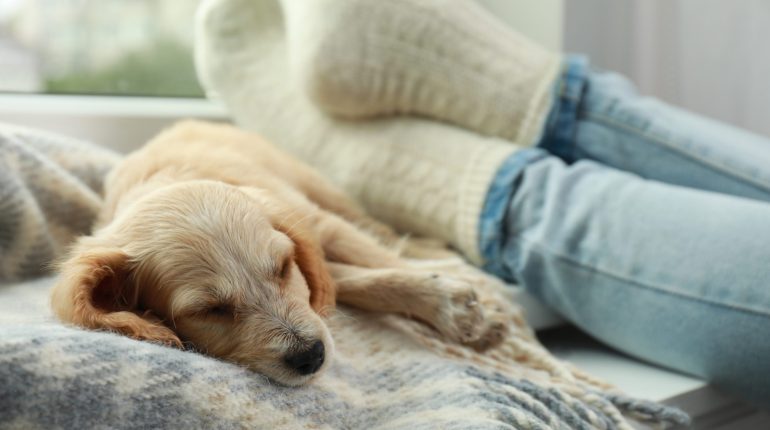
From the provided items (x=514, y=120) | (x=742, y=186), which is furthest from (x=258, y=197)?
(x=742, y=186)

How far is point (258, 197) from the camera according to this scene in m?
1.04

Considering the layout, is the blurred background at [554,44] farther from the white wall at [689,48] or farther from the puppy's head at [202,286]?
the puppy's head at [202,286]

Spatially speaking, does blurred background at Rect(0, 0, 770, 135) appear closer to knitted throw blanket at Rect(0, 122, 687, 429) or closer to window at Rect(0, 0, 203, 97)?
window at Rect(0, 0, 203, 97)

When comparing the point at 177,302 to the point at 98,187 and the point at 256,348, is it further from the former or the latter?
the point at 98,187

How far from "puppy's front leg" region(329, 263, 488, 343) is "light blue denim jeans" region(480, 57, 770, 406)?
243 mm

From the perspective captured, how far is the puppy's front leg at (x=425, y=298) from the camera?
1.09 metres

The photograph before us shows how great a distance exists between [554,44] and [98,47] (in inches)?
44.6

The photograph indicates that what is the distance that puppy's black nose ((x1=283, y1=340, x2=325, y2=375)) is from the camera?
33.7 inches

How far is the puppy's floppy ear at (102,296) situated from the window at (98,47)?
1042mm

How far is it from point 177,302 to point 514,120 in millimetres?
821

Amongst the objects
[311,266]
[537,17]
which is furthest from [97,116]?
[537,17]

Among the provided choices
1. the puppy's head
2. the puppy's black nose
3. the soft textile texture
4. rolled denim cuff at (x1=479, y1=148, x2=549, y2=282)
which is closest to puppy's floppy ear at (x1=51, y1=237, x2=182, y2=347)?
the puppy's head

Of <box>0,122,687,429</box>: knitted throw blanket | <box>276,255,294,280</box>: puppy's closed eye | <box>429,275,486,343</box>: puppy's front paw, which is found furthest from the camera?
<box>429,275,486,343</box>: puppy's front paw

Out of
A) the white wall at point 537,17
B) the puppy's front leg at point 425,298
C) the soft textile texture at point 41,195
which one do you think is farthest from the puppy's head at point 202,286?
the white wall at point 537,17
